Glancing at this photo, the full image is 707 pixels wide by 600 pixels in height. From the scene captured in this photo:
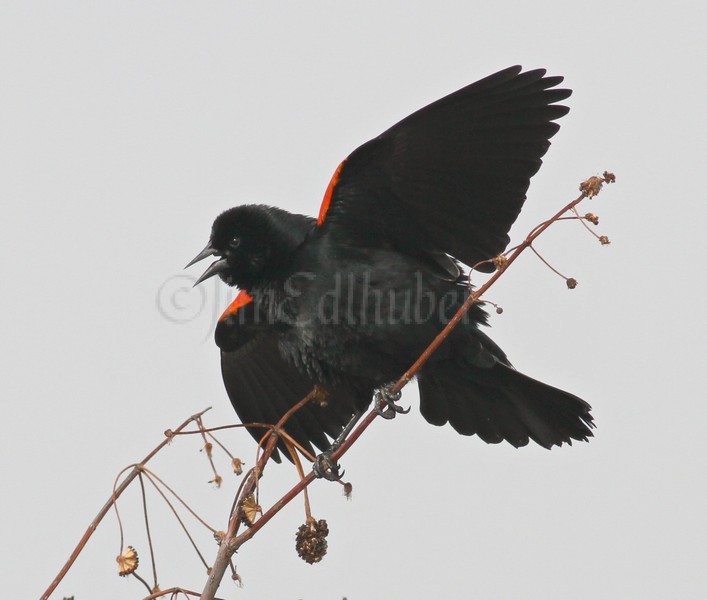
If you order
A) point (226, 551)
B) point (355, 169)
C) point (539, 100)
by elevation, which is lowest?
point (226, 551)

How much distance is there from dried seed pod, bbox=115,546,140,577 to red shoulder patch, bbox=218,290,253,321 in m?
2.20

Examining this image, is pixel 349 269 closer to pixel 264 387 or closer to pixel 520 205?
pixel 520 205

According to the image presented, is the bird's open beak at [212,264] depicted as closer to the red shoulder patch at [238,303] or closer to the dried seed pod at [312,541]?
the red shoulder patch at [238,303]

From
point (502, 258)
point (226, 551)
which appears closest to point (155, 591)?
point (226, 551)

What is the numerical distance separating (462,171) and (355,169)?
411mm

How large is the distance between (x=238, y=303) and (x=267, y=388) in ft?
2.20

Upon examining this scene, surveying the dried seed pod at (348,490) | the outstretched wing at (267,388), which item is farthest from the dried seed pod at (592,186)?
the outstretched wing at (267,388)

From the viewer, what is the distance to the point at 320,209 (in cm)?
379

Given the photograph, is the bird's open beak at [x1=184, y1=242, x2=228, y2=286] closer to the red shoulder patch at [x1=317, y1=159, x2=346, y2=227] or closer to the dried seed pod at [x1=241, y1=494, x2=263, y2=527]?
the red shoulder patch at [x1=317, y1=159, x2=346, y2=227]

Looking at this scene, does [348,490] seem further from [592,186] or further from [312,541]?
[592,186]

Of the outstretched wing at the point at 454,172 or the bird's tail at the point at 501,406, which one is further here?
the bird's tail at the point at 501,406

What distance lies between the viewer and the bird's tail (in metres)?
3.88

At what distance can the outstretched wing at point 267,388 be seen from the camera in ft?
15.0

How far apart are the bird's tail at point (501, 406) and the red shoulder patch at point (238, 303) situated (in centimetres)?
84
